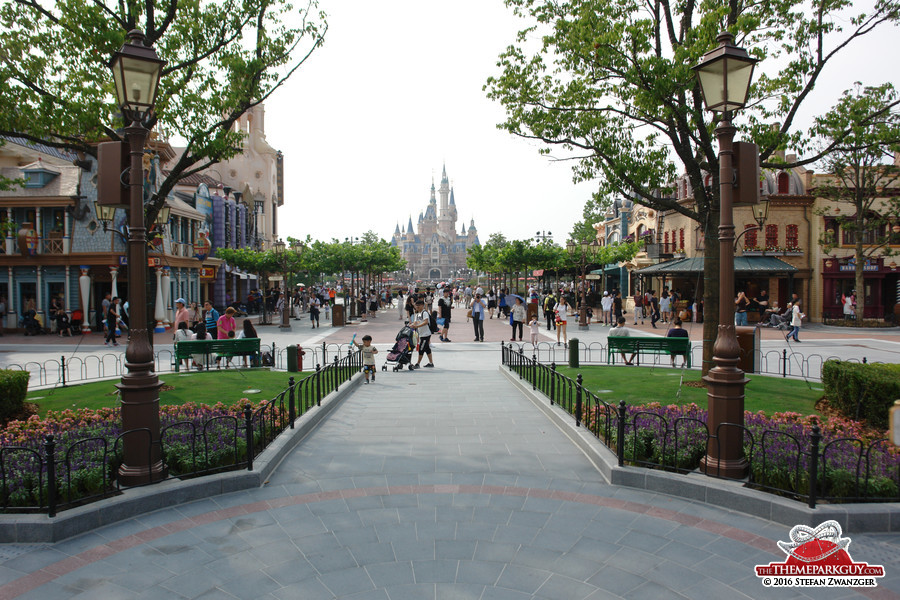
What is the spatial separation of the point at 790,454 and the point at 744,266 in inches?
1134

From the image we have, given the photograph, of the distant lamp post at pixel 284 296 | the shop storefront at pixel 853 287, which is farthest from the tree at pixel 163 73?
the shop storefront at pixel 853 287

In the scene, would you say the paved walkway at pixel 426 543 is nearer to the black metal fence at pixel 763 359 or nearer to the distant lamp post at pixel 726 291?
the distant lamp post at pixel 726 291

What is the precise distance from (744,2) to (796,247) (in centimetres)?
2565

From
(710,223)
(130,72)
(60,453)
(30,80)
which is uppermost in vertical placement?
(30,80)

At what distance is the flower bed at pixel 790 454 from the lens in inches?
216

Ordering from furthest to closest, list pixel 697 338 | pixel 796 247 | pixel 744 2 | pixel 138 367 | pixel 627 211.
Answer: pixel 627 211
pixel 796 247
pixel 697 338
pixel 744 2
pixel 138 367

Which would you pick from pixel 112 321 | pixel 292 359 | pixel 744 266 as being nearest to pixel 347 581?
Answer: pixel 292 359

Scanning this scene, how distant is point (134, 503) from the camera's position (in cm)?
570

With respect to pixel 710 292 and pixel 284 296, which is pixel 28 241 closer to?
pixel 284 296

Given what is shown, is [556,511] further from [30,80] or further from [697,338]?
[697,338]

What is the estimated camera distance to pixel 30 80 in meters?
11.4

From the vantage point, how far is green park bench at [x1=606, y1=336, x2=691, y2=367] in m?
14.1

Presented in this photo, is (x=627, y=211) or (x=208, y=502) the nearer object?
(x=208, y=502)

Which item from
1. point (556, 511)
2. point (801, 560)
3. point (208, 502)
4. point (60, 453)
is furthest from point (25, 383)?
point (801, 560)
